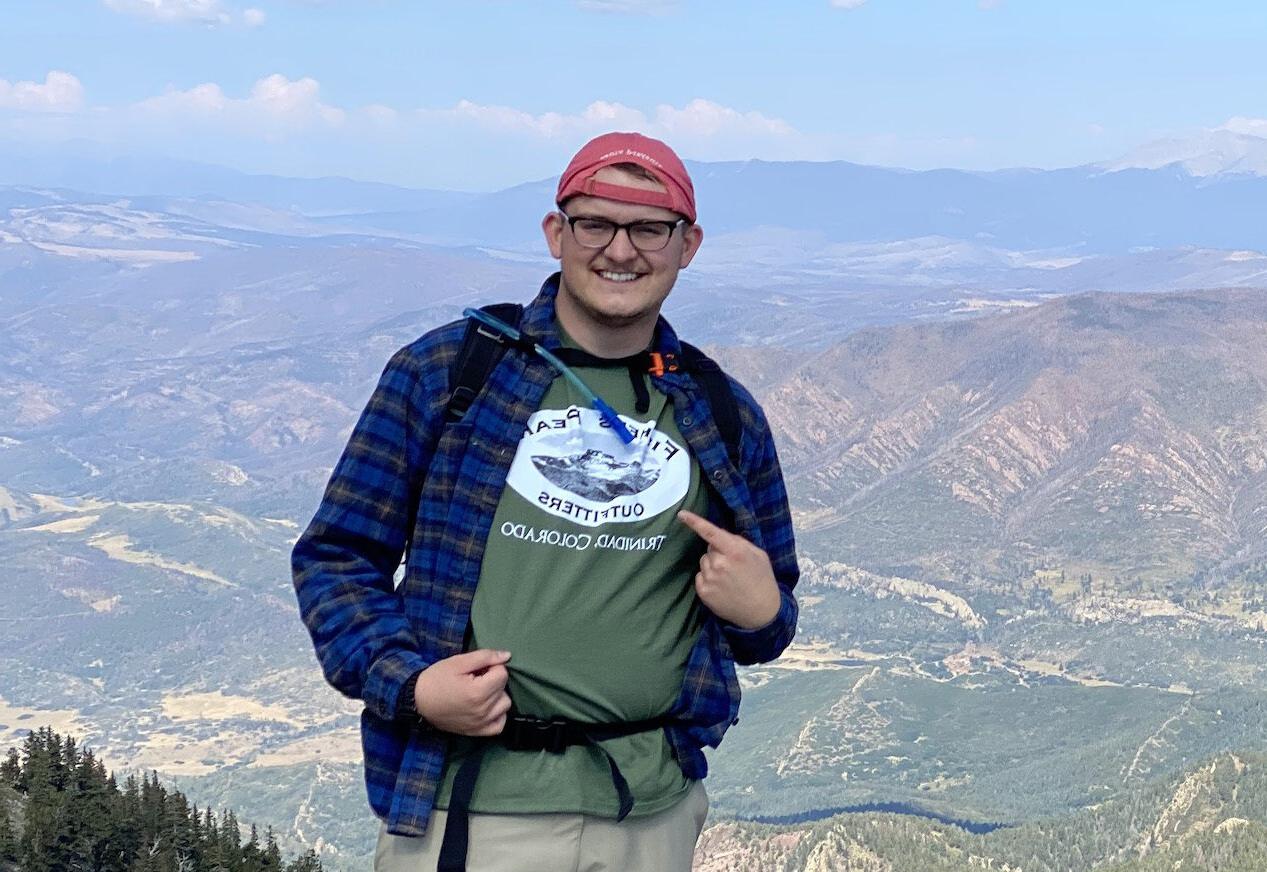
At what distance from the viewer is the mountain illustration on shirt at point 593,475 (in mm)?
5699

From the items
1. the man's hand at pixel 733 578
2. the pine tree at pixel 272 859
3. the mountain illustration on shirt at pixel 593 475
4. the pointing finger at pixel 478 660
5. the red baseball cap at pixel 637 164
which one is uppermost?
the red baseball cap at pixel 637 164

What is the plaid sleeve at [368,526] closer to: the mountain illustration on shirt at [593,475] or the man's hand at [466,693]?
the man's hand at [466,693]

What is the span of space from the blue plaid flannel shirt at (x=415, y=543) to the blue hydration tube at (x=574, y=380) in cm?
6

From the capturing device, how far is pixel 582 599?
563 centimetres

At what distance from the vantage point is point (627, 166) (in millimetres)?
5945

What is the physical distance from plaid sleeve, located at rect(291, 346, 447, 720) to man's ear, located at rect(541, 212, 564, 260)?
762 mm

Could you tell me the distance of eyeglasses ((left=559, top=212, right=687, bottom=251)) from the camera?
5.94m

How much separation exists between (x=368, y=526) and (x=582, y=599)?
0.91m

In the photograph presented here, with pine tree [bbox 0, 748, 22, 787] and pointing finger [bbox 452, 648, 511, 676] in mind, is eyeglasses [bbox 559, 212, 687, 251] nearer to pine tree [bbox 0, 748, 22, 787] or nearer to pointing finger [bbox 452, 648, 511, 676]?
pointing finger [bbox 452, 648, 511, 676]

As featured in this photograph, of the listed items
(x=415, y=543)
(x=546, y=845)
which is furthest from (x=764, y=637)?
(x=415, y=543)

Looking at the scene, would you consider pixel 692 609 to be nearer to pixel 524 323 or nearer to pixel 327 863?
pixel 524 323

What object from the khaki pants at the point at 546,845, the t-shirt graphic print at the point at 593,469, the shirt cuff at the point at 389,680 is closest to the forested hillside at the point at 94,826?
the khaki pants at the point at 546,845

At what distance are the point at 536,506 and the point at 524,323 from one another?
2.68 feet

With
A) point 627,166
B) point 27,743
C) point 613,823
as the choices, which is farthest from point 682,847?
point 27,743
